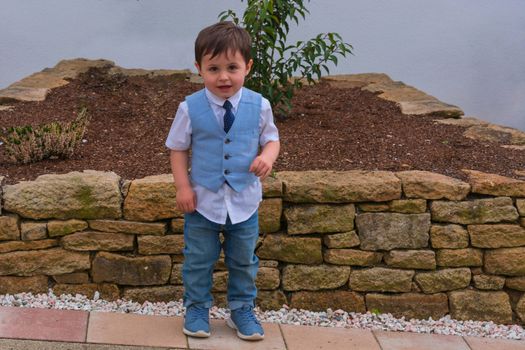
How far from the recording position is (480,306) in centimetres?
450

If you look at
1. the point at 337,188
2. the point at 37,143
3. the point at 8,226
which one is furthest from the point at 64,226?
the point at 337,188

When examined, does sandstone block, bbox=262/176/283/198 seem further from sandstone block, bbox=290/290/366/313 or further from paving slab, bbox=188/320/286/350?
paving slab, bbox=188/320/286/350

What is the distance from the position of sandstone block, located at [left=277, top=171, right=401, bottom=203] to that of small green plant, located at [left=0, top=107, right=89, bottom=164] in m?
1.25

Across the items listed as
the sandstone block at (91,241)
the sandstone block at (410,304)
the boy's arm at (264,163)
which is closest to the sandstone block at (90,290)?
the sandstone block at (91,241)

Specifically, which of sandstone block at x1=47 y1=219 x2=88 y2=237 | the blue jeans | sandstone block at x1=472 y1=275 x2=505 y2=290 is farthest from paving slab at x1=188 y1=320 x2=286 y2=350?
sandstone block at x1=472 y1=275 x2=505 y2=290

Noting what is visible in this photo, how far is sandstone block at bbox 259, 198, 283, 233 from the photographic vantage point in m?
4.27

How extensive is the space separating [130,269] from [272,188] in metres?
0.83

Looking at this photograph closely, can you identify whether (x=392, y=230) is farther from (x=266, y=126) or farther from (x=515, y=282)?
(x=266, y=126)

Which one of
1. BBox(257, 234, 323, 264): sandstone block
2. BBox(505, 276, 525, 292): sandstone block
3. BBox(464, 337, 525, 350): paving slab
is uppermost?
BBox(257, 234, 323, 264): sandstone block

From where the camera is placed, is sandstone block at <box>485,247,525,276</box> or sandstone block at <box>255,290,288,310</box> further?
sandstone block at <box>485,247,525,276</box>

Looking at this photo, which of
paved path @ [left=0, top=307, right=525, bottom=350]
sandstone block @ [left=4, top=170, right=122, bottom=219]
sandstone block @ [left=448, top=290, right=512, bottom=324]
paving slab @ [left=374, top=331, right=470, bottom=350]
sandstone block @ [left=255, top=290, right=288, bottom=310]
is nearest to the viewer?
paved path @ [left=0, top=307, right=525, bottom=350]

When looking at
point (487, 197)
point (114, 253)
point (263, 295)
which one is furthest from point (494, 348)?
point (114, 253)

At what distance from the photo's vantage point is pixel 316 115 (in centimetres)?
588

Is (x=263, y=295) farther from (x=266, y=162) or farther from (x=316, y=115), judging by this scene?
(x=316, y=115)
